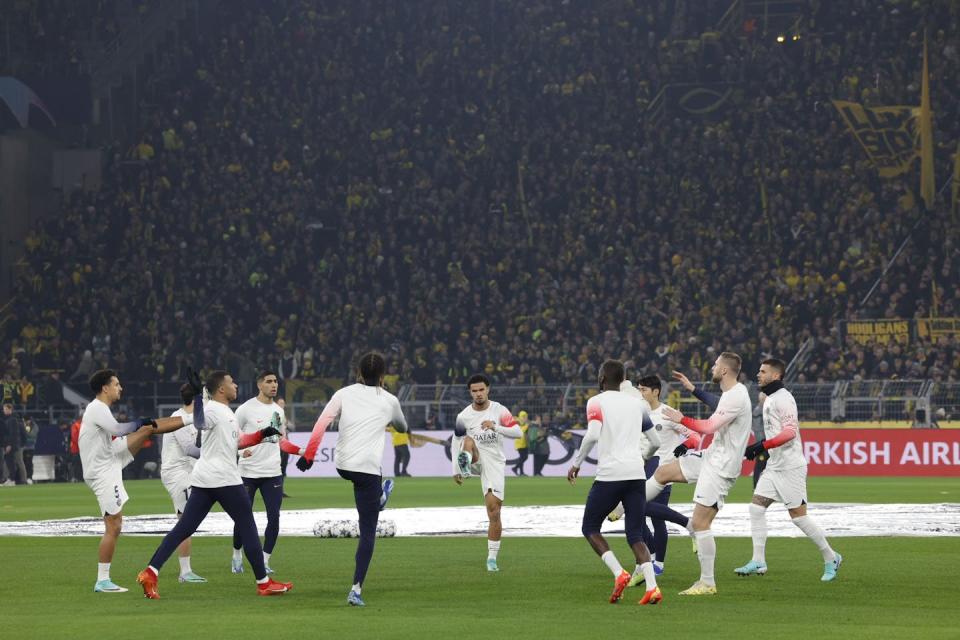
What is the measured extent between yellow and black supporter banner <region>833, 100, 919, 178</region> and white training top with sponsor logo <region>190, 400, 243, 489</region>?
4106cm

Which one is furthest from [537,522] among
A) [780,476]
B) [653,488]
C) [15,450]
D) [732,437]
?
[15,450]

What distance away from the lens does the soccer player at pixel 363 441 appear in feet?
44.8

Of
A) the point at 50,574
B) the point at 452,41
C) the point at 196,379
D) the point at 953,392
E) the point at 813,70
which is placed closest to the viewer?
the point at 196,379

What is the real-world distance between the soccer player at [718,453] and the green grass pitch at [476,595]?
0.49 meters

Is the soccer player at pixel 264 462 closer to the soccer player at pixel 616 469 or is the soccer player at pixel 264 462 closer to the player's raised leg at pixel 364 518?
A: the player's raised leg at pixel 364 518

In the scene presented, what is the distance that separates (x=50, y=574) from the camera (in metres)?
17.3

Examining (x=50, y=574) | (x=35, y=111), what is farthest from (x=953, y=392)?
(x=35, y=111)

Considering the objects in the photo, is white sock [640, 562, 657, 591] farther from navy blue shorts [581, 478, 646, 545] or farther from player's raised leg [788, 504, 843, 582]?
player's raised leg [788, 504, 843, 582]

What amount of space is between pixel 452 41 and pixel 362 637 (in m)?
50.2

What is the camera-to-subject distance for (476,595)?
1479 cm

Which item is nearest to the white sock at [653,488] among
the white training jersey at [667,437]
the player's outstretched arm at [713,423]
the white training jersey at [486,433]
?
Answer: the white training jersey at [667,437]

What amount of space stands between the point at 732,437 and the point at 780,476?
5.98 ft

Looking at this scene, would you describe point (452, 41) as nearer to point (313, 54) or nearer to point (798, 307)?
point (313, 54)

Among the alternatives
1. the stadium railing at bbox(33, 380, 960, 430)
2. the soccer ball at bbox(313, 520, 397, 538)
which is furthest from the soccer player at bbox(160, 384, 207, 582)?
the stadium railing at bbox(33, 380, 960, 430)
